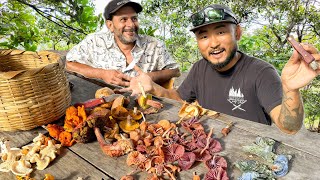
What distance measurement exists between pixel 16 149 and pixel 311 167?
1467 millimetres

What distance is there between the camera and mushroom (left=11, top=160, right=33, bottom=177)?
1.21 meters

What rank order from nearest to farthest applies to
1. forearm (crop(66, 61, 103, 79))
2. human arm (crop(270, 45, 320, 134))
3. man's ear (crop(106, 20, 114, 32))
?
human arm (crop(270, 45, 320, 134)) → forearm (crop(66, 61, 103, 79)) → man's ear (crop(106, 20, 114, 32))

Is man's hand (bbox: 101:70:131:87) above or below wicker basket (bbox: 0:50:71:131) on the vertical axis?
below

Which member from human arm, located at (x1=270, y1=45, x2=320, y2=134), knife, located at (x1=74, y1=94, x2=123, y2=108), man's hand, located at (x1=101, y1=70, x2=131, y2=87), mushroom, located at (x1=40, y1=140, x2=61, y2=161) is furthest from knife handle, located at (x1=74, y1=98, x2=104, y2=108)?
man's hand, located at (x1=101, y1=70, x2=131, y2=87)

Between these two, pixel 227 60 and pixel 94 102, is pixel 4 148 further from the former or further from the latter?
pixel 227 60

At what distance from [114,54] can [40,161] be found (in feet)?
8.50

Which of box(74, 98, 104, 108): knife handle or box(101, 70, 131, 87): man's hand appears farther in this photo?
box(101, 70, 131, 87): man's hand

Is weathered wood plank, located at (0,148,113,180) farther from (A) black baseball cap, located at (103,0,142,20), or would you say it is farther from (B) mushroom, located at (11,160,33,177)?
(A) black baseball cap, located at (103,0,142,20)

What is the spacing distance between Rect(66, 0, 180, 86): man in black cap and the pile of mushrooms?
7.23 ft

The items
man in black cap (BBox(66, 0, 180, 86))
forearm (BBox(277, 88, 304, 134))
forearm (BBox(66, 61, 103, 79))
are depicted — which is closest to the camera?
forearm (BBox(277, 88, 304, 134))

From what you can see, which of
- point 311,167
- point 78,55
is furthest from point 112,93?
point 78,55

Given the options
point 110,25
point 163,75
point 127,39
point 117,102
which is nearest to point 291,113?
point 117,102

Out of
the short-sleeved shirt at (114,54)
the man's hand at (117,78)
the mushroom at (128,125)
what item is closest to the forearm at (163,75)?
the short-sleeved shirt at (114,54)

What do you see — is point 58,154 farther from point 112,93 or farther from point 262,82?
point 262,82
